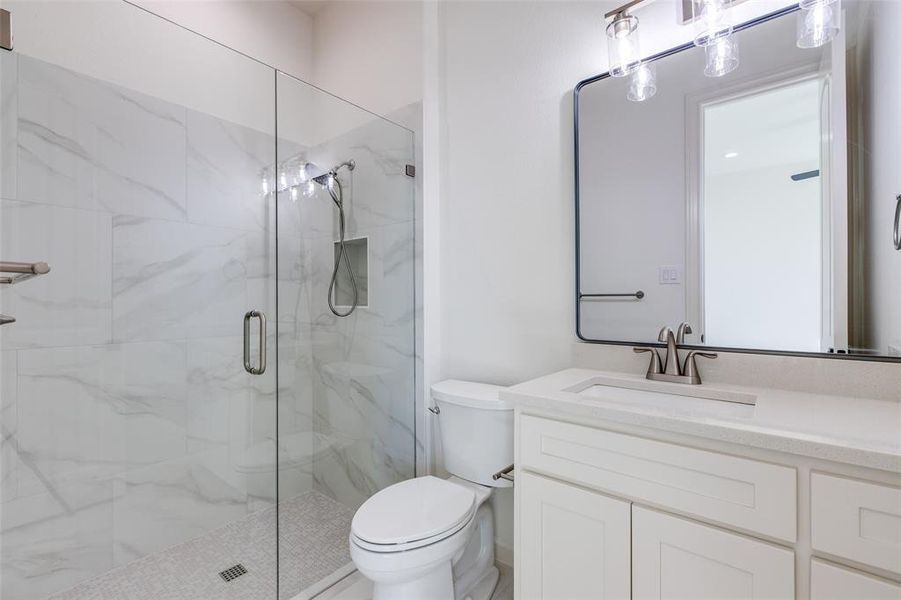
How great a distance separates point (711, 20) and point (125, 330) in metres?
2.28

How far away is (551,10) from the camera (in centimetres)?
165

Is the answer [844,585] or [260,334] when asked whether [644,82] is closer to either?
[844,585]

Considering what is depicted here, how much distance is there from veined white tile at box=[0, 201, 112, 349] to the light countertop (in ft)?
5.13

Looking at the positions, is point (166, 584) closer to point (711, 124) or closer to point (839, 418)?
point (839, 418)

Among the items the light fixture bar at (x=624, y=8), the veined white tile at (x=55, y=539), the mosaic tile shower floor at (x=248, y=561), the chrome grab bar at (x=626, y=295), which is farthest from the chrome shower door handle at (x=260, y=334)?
the light fixture bar at (x=624, y=8)

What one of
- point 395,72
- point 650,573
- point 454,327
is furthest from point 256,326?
point 650,573

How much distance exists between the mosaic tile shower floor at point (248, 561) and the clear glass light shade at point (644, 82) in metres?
2.04

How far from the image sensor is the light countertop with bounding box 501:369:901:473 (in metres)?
0.76

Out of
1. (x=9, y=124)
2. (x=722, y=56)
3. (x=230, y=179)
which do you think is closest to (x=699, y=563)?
(x=722, y=56)

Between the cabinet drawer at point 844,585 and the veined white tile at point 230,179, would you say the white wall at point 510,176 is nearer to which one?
the veined white tile at point 230,179

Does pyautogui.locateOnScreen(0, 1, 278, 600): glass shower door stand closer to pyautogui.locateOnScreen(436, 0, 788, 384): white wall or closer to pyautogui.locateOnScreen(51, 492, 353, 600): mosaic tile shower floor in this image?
pyautogui.locateOnScreen(51, 492, 353, 600): mosaic tile shower floor

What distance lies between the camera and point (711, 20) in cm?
123

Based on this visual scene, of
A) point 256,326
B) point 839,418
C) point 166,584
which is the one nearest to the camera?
point 839,418

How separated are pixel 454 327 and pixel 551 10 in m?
1.36
